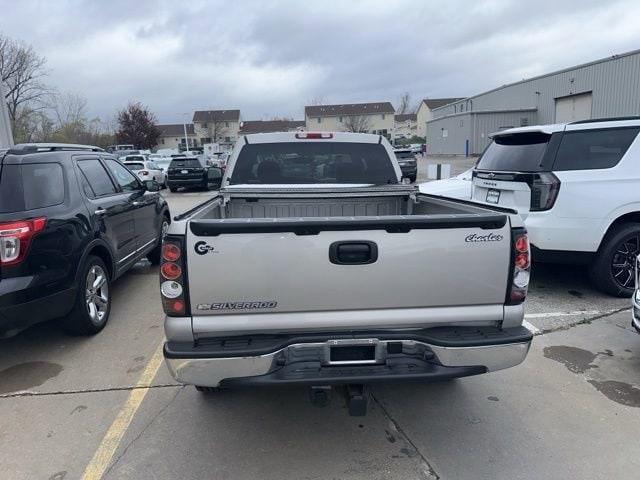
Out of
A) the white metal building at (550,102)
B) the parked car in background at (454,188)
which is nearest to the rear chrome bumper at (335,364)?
the parked car in background at (454,188)

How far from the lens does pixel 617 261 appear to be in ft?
18.5

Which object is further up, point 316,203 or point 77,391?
point 316,203

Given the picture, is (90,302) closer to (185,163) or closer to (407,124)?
(185,163)

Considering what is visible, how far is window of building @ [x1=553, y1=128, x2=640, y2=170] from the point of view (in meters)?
5.51

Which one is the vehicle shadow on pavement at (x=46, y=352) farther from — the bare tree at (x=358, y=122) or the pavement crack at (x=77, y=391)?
the bare tree at (x=358, y=122)

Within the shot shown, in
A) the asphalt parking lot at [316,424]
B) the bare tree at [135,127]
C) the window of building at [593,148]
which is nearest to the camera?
the asphalt parking lot at [316,424]

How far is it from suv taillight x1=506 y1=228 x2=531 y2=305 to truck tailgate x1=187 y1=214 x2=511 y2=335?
0.16ft

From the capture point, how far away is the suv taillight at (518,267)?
274 cm

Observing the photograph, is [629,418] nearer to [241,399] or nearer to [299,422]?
[299,422]

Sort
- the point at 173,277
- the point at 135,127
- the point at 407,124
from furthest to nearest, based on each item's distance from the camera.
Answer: the point at 407,124 < the point at 135,127 < the point at 173,277

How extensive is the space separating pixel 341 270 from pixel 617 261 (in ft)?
14.8

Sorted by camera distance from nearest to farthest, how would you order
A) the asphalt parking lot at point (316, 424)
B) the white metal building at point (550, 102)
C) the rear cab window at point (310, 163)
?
the asphalt parking lot at point (316, 424) → the rear cab window at point (310, 163) → the white metal building at point (550, 102)

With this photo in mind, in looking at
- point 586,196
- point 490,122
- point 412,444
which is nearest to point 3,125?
point 412,444

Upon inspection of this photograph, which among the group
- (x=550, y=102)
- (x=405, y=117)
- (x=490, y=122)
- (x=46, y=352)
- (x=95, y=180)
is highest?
(x=405, y=117)
